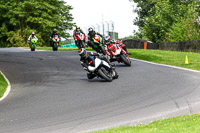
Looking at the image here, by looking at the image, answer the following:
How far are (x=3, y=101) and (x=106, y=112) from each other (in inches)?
150

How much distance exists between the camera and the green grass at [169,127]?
245 inches

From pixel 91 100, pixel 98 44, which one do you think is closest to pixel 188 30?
pixel 98 44

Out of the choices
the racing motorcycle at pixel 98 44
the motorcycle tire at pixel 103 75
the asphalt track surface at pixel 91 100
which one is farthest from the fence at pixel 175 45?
the motorcycle tire at pixel 103 75

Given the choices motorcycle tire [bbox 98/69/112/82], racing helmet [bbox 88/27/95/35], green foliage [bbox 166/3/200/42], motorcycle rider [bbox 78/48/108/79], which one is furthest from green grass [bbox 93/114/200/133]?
green foliage [bbox 166/3/200/42]

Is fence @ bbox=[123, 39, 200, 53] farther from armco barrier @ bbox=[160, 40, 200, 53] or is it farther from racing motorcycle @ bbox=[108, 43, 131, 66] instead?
racing motorcycle @ bbox=[108, 43, 131, 66]

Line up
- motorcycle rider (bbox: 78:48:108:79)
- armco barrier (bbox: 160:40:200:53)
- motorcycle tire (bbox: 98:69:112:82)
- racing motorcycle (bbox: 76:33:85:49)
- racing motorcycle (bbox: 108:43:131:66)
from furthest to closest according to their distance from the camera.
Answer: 1. armco barrier (bbox: 160:40:200:53)
2. racing motorcycle (bbox: 76:33:85:49)
3. racing motorcycle (bbox: 108:43:131:66)
4. motorcycle rider (bbox: 78:48:108:79)
5. motorcycle tire (bbox: 98:69:112:82)

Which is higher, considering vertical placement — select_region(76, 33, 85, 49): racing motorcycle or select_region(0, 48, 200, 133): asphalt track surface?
select_region(76, 33, 85, 49): racing motorcycle

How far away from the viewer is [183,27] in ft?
119

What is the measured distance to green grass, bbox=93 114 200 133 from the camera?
6215mm

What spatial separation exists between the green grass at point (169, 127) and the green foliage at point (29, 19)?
186ft

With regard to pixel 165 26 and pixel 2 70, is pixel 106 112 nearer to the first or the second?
pixel 2 70

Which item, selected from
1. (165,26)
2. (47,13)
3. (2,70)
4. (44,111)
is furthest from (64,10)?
(44,111)

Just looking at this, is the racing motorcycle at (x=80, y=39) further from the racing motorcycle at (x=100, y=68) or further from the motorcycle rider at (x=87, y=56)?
the racing motorcycle at (x=100, y=68)

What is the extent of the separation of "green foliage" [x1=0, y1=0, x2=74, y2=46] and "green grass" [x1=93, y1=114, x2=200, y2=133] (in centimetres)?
5661
